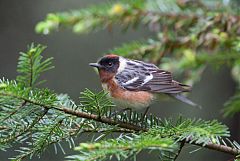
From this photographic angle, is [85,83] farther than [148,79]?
Yes

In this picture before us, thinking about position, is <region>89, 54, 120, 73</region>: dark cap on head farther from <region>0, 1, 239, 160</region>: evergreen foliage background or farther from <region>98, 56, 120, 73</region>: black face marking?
<region>0, 1, 239, 160</region>: evergreen foliage background

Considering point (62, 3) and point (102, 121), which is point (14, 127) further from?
point (62, 3)

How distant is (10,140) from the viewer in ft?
6.50

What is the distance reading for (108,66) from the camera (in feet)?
10.6

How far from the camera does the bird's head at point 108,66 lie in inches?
125

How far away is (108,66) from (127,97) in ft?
1.12

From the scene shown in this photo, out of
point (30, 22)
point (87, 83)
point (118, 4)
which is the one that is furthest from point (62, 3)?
point (118, 4)

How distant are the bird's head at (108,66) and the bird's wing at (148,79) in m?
0.05

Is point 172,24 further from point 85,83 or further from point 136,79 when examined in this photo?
point 85,83

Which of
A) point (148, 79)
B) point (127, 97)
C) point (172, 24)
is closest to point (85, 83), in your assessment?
point (172, 24)

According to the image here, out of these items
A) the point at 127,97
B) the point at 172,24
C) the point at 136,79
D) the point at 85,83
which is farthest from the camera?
the point at 85,83

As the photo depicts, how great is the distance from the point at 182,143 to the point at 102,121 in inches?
15.1

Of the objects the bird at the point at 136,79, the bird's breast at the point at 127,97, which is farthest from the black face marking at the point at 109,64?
the bird's breast at the point at 127,97

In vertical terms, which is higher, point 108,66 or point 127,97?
point 108,66
